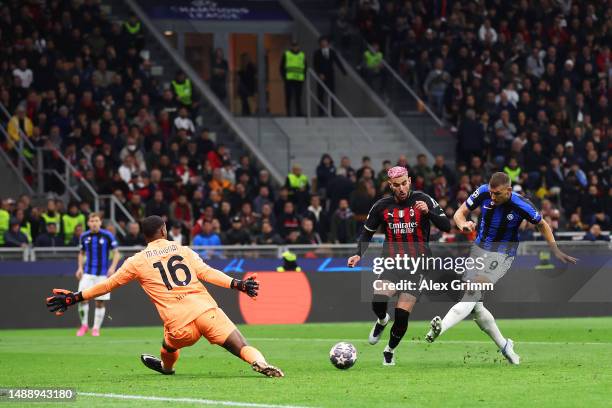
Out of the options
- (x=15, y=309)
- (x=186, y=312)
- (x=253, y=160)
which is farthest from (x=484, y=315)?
(x=253, y=160)

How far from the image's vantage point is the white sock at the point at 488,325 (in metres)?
14.4

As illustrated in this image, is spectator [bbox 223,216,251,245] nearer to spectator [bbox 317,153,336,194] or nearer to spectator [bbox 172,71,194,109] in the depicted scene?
spectator [bbox 317,153,336,194]

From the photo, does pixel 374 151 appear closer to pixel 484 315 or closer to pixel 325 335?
pixel 325 335

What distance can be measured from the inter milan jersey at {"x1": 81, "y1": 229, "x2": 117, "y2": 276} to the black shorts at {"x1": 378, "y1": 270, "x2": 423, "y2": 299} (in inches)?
360

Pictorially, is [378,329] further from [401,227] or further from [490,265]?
[490,265]

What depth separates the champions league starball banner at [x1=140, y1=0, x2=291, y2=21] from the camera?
36.8 meters

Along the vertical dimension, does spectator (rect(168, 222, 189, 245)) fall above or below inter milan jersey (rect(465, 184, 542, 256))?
below

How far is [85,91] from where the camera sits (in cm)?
3020

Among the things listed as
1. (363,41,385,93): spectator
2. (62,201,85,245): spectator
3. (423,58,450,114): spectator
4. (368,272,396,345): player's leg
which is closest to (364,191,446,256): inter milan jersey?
(368,272,396,345): player's leg

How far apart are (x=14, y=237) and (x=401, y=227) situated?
41.6 feet

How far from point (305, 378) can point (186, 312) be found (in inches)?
50.7

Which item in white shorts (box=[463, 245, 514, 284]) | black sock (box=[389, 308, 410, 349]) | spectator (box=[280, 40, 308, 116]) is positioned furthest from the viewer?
spectator (box=[280, 40, 308, 116])

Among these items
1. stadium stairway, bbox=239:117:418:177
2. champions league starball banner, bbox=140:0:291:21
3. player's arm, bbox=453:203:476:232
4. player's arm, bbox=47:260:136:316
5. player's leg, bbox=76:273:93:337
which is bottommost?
player's leg, bbox=76:273:93:337

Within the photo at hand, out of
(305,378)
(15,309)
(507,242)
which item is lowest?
(15,309)
